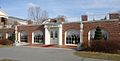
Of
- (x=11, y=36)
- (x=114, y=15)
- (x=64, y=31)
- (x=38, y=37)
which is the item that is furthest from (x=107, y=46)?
(x=11, y=36)

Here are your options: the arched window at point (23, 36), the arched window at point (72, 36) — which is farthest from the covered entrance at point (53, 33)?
the arched window at point (23, 36)

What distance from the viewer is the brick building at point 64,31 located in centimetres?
2729

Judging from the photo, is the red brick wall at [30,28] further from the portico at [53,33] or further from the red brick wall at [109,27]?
the red brick wall at [109,27]

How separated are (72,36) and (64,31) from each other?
4.37 feet

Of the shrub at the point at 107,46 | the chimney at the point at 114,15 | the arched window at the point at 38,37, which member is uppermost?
the chimney at the point at 114,15

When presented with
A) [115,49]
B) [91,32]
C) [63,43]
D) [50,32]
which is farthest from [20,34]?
[115,49]

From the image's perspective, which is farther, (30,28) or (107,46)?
(30,28)

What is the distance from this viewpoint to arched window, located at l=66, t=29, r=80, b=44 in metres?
31.2

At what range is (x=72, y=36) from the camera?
3184cm

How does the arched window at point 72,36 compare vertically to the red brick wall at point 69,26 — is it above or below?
below

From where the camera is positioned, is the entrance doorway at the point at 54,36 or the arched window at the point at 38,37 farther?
the arched window at the point at 38,37

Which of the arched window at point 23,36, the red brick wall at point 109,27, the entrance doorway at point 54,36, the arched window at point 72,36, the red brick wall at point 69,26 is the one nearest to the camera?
the red brick wall at point 109,27

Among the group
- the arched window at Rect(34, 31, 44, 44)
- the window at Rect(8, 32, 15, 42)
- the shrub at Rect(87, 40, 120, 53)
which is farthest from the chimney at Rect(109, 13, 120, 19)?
the window at Rect(8, 32, 15, 42)

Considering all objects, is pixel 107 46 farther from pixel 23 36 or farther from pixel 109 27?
pixel 23 36
